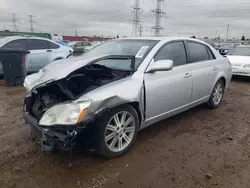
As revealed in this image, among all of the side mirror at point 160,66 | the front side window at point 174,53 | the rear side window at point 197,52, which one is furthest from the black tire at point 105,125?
the rear side window at point 197,52

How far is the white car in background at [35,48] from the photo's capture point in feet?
23.9

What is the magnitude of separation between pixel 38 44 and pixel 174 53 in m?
6.19

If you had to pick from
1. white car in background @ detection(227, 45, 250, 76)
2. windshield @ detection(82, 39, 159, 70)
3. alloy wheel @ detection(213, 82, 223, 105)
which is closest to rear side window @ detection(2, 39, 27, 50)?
windshield @ detection(82, 39, 159, 70)

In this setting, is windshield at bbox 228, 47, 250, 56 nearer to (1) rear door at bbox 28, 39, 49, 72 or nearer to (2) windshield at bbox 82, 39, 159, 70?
(2) windshield at bbox 82, 39, 159, 70

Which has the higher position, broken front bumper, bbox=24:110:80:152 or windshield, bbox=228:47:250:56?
windshield, bbox=228:47:250:56

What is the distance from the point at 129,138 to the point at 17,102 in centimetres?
347

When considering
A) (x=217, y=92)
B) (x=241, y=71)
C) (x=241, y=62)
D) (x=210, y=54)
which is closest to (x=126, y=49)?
(x=210, y=54)

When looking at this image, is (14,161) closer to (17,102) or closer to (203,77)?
(17,102)

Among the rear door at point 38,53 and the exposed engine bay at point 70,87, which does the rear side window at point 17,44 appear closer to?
the rear door at point 38,53

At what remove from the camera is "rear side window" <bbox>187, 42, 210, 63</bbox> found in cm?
378

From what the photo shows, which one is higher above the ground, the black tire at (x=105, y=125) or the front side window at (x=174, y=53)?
the front side window at (x=174, y=53)

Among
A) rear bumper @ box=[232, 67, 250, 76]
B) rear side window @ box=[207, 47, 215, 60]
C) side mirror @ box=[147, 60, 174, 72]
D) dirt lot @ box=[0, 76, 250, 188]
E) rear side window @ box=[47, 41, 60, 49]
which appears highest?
rear side window @ box=[47, 41, 60, 49]

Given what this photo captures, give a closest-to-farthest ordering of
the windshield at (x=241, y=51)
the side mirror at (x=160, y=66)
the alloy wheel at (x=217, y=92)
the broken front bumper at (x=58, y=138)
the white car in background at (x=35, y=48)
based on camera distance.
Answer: the broken front bumper at (x=58, y=138) → the side mirror at (x=160, y=66) → the alloy wheel at (x=217, y=92) → the white car in background at (x=35, y=48) → the windshield at (x=241, y=51)

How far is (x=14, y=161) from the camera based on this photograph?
8.47 ft
